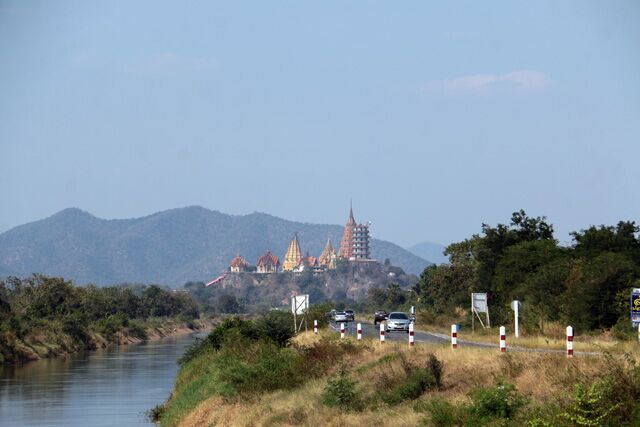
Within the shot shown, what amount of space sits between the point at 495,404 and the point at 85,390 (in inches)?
1747

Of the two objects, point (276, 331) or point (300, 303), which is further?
point (300, 303)

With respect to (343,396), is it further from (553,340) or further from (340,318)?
(340,318)

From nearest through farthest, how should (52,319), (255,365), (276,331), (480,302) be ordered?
(255,365), (276,331), (480,302), (52,319)

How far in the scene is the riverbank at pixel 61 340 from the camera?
93.9 meters

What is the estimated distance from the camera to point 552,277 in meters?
61.0

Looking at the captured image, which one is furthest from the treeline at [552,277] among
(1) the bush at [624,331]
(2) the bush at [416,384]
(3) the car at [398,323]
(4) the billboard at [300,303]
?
(2) the bush at [416,384]

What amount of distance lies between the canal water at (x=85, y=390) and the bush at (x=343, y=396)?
61.9 ft

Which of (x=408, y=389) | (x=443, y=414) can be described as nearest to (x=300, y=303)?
(x=408, y=389)

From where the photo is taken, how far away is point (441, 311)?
9425cm

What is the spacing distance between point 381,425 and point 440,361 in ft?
16.7

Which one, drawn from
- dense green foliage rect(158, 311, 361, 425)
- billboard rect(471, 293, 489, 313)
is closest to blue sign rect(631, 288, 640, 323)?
dense green foliage rect(158, 311, 361, 425)

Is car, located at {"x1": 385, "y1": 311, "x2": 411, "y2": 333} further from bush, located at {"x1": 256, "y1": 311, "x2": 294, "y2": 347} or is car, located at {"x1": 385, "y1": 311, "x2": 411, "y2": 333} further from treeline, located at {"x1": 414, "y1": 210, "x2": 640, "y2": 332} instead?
bush, located at {"x1": 256, "y1": 311, "x2": 294, "y2": 347}

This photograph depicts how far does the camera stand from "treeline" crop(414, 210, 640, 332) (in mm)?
53281

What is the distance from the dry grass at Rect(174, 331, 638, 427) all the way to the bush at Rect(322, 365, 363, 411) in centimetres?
25
